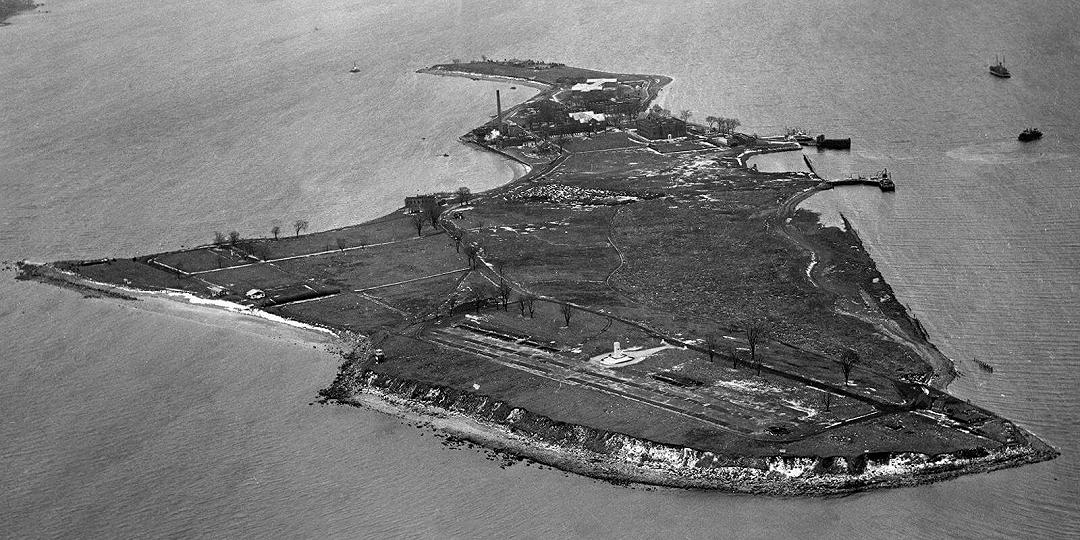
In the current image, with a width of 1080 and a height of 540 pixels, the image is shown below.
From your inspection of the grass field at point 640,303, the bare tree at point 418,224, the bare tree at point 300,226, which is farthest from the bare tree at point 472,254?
the bare tree at point 300,226

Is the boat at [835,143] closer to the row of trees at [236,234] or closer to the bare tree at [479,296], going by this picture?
the bare tree at [479,296]

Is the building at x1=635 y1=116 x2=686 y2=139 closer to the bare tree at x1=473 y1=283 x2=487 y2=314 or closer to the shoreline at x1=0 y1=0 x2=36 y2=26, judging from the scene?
the bare tree at x1=473 y1=283 x2=487 y2=314

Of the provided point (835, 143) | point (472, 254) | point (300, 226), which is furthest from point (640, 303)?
point (835, 143)

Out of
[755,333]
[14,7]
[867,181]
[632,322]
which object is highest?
[755,333]

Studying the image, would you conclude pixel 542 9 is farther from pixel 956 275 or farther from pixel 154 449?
pixel 154 449

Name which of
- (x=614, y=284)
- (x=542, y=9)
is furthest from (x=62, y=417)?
(x=542, y=9)

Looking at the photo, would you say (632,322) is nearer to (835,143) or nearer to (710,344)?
(710,344)

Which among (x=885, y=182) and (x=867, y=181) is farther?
(x=867, y=181)
